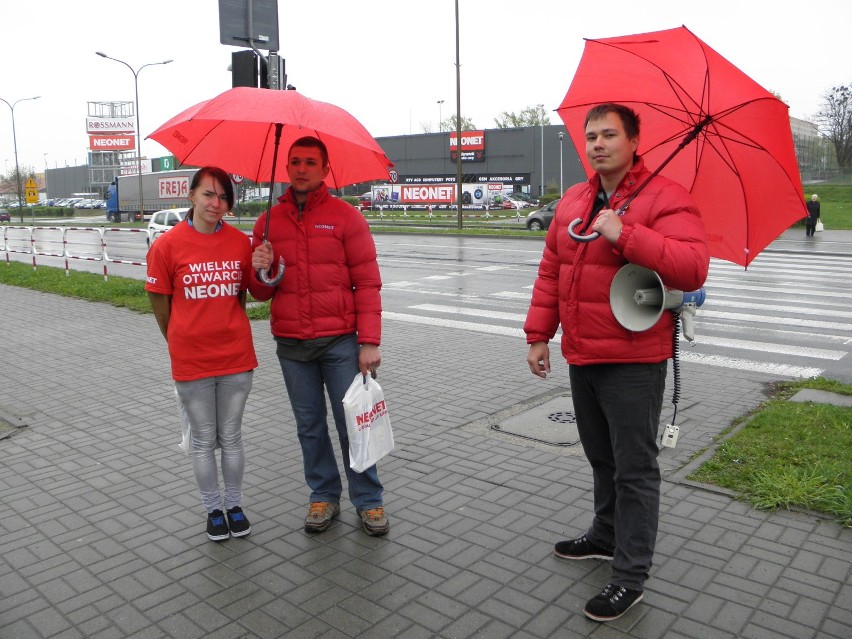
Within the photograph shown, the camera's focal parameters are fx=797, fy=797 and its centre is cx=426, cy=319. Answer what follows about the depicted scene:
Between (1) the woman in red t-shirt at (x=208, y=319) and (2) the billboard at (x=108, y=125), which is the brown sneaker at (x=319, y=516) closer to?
(1) the woman in red t-shirt at (x=208, y=319)

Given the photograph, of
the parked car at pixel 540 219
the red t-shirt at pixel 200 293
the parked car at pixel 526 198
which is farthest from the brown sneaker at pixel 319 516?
the parked car at pixel 526 198

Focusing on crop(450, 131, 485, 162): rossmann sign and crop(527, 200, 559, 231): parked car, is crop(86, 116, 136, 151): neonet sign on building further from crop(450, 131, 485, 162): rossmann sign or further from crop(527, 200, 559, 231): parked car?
crop(527, 200, 559, 231): parked car

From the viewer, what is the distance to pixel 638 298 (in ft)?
10.5

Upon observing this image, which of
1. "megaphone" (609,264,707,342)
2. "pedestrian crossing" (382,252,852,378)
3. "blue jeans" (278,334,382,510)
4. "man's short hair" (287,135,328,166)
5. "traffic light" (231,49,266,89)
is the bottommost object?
"pedestrian crossing" (382,252,852,378)

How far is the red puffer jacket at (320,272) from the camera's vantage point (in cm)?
398

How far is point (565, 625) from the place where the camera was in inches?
128

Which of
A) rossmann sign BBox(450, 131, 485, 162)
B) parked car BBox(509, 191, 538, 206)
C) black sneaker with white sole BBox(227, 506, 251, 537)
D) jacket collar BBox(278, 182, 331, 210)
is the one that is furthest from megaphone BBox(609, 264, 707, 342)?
rossmann sign BBox(450, 131, 485, 162)

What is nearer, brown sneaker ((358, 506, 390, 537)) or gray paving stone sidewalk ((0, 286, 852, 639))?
gray paving stone sidewalk ((0, 286, 852, 639))

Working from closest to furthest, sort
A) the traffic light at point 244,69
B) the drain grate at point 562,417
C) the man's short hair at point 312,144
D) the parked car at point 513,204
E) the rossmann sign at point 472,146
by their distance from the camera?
1. the man's short hair at point 312,144
2. the drain grate at point 562,417
3. the traffic light at point 244,69
4. the parked car at point 513,204
5. the rossmann sign at point 472,146

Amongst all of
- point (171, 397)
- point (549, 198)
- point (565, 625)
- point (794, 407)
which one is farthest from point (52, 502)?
point (549, 198)

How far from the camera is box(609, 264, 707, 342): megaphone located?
317cm

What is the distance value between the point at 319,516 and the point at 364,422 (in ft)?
1.98

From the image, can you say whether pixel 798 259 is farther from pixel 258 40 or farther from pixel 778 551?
pixel 778 551

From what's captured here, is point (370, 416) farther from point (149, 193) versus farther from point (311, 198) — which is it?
point (149, 193)
